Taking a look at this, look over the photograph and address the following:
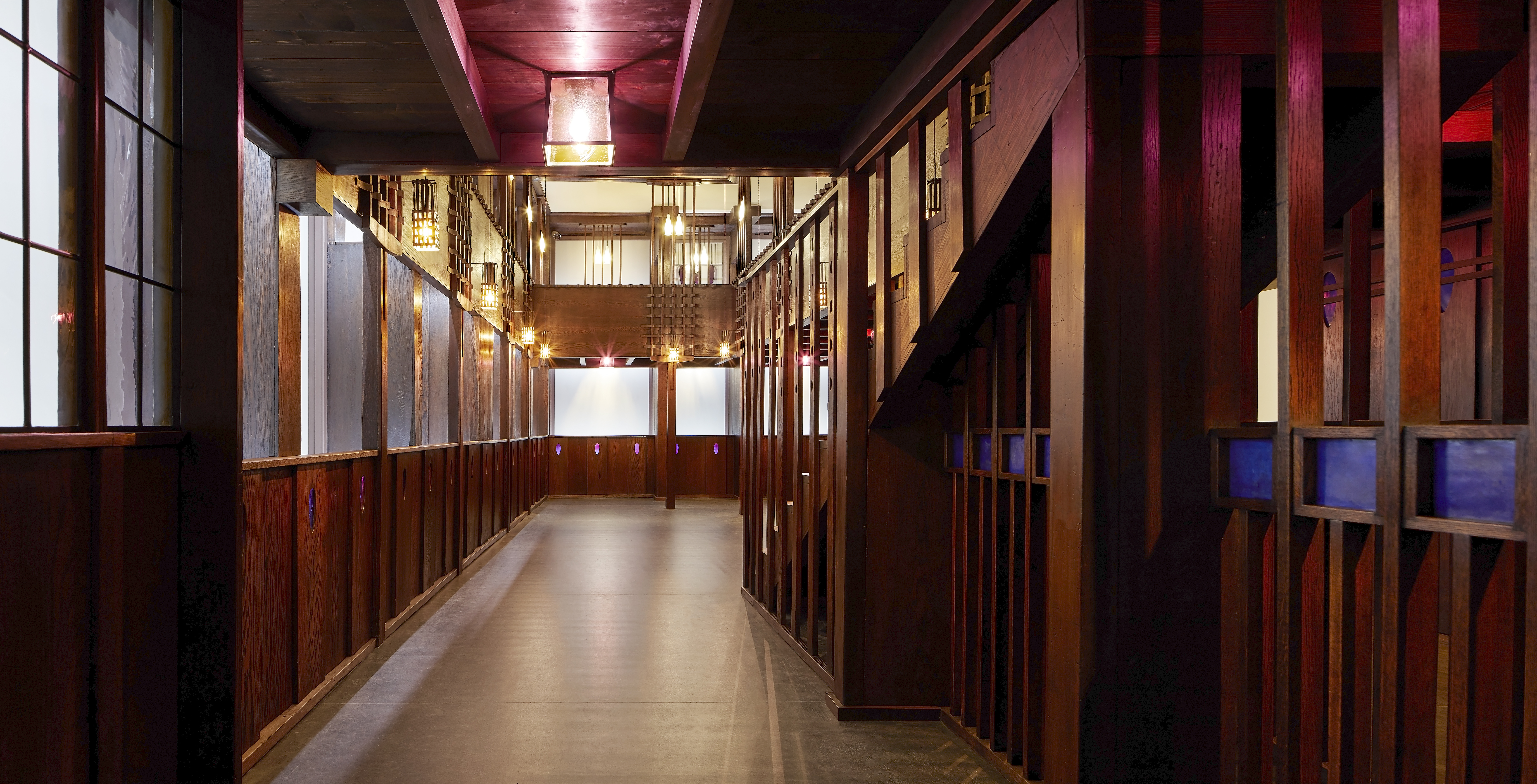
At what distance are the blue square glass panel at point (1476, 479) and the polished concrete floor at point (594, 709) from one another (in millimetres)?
2460

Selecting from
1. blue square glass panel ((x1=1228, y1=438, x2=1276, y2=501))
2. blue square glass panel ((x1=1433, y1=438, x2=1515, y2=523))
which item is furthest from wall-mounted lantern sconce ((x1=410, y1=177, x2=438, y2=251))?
blue square glass panel ((x1=1433, y1=438, x2=1515, y2=523))

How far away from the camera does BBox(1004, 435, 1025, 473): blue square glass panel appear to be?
3.63 metres

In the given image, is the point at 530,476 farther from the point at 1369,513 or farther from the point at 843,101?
the point at 1369,513

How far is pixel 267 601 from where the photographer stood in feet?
13.7

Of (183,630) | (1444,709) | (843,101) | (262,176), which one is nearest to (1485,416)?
(1444,709)

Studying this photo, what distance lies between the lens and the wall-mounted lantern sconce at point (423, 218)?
22.5 feet

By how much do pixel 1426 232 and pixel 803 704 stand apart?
12.1ft

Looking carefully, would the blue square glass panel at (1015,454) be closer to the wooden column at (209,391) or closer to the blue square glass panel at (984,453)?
the blue square glass panel at (984,453)

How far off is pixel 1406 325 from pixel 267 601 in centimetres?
428

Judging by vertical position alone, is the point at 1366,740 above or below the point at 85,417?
below

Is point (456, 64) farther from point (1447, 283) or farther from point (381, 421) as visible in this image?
point (1447, 283)

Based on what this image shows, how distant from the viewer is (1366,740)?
2.00 m

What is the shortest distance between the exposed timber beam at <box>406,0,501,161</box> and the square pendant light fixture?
0.31 m

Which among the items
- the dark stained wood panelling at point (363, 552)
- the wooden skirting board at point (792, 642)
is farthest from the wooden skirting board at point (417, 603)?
the wooden skirting board at point (792, 642)
